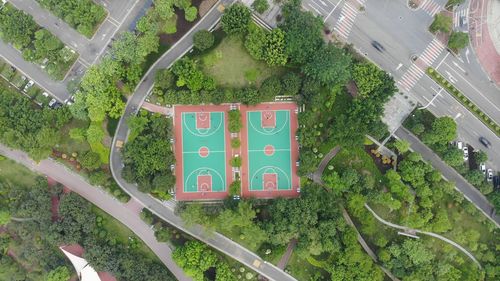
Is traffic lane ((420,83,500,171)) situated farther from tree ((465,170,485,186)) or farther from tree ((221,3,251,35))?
tree ((221,3,251,35))

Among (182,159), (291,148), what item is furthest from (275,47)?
(182,159)

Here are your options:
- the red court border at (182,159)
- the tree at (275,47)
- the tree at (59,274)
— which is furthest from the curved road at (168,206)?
the tree at (59,274)

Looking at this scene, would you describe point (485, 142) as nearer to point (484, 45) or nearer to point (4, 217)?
point (484, 45)

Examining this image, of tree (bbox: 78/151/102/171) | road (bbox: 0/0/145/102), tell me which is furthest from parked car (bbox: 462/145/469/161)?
tree (bbox: 78/151/102/171)

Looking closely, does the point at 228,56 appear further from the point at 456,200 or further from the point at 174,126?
the point at 456,200

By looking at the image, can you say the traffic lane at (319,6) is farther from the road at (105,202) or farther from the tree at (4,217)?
the tree at (4,217)

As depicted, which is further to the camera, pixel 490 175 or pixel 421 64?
pixel 490 175
